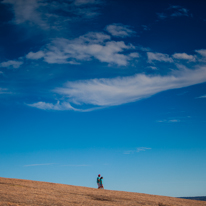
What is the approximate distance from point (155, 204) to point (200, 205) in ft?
29.2

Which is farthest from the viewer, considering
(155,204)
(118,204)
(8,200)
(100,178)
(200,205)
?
(100,178)

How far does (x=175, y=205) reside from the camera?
27453 millimetres

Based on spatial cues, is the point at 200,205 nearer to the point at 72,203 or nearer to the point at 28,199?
the point at 72,203

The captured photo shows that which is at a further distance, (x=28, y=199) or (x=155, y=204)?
(x=155, y=204)

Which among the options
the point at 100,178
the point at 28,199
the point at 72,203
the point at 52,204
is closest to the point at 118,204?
the point at 72,203

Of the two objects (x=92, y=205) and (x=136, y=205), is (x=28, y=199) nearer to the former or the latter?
(x=92, y=205)

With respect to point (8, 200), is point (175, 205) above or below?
below

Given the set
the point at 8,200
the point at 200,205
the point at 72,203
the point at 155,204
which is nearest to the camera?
the point at 8,200

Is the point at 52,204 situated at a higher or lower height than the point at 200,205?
higher

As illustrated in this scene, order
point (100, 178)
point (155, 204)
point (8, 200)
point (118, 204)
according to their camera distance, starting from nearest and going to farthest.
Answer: point (8, 200)
point (118, 204)
point (155, 204)
point (100, 178)

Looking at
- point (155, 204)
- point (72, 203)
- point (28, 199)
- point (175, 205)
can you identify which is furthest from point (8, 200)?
point (175, 205)

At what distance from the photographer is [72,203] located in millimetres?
21578

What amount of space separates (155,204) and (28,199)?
14.2m

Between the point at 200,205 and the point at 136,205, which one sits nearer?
the point at 136,205
